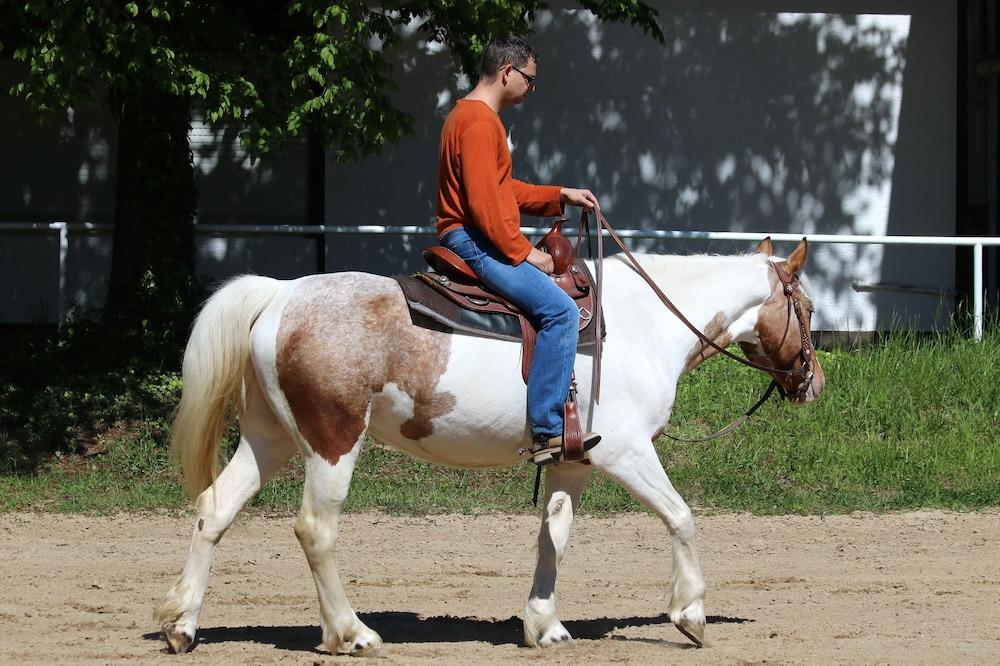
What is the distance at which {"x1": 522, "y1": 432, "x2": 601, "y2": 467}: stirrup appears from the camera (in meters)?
5.46

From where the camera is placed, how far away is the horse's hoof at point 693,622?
562 centimetres

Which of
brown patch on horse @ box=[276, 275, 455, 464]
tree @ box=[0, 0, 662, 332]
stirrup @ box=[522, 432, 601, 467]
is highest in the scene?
tree @ box=[0, 0, 662, 332]

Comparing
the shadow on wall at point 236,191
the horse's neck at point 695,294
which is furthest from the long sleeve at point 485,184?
the shadow on wall at point 236,191

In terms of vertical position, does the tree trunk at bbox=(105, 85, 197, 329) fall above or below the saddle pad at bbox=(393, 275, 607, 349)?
above

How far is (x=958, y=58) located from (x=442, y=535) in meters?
8.66

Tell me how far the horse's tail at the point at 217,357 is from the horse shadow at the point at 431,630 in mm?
937

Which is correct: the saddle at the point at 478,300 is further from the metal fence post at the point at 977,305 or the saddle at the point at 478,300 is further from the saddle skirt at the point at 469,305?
the metal fence post at the point at 977,305

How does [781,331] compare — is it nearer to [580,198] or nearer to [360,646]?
[580,198]

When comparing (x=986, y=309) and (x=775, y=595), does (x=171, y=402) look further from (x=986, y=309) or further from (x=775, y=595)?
(x=986, y=309)

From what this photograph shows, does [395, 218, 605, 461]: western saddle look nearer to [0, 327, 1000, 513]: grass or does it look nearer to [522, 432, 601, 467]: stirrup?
[522, 432, 601, 467]: stirrup

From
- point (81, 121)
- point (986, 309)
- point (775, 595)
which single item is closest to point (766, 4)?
point (986, 309)

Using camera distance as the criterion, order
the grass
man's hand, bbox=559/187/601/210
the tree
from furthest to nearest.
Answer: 1. the tree
2. the grass
3. man's hand, bbox=559/187/601/210

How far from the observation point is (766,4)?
13398mm

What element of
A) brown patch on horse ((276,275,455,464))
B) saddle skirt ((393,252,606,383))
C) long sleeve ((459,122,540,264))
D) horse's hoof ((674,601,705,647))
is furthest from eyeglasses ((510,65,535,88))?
horse's hoof ((674,601,705,647))
